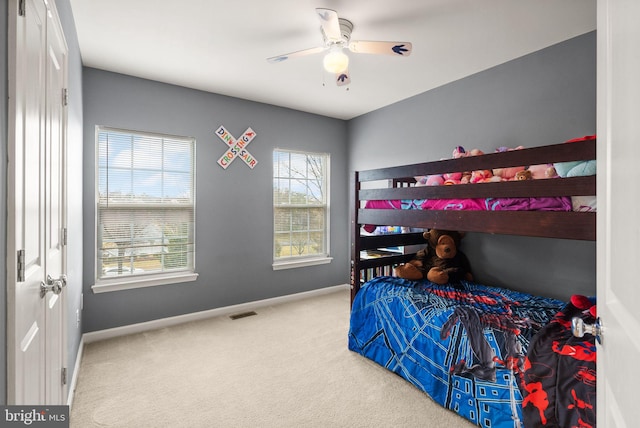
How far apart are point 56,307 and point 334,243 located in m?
3.42

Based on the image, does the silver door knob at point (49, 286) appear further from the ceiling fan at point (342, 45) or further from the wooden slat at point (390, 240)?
the wooden slat at point (390, 240)

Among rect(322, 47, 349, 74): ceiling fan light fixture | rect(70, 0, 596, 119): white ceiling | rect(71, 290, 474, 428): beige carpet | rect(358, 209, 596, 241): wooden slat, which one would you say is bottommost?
rect(71, 290, 474, 428): beige carpet

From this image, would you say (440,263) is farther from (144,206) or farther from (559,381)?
(144,206)

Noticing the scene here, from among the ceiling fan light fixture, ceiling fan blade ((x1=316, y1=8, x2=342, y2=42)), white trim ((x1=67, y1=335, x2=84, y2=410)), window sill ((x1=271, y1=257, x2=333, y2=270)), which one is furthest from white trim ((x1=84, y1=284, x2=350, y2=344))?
ceiling fan blade ((x1=316, y1=8, x2=342, y2=42))

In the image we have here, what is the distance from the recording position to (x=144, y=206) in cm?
321

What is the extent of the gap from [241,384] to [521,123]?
3.10 m

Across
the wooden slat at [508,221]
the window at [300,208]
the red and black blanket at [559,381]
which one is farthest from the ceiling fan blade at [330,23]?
the window at [300,208]

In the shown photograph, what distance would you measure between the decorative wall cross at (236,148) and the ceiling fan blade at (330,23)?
1.92 metres

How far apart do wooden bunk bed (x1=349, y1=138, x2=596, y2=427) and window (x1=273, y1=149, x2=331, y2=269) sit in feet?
5.14

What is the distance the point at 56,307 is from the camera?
1538 mm

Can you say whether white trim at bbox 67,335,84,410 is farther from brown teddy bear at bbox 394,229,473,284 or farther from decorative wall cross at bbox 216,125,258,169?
brown teddy bear at bbox 394,229,473,284

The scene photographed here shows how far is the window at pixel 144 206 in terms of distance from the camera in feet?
9.93

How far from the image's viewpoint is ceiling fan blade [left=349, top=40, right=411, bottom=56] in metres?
2.01
